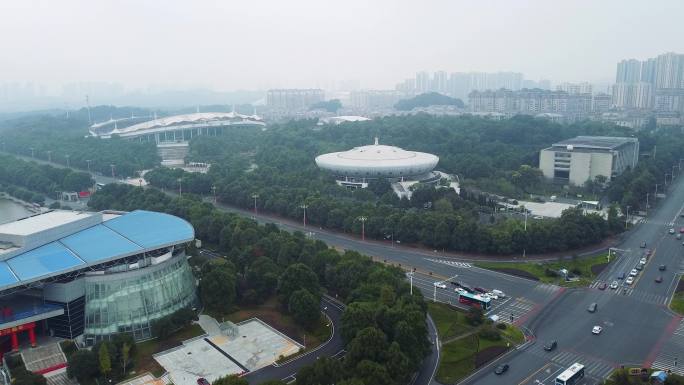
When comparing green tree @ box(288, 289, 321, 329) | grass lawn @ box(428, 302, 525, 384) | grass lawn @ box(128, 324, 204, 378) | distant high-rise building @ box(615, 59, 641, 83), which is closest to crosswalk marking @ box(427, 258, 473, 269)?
grass lawn @ box(428, 302, 525, 384)

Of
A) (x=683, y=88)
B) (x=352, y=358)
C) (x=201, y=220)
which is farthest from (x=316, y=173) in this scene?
(x=683, y=88)

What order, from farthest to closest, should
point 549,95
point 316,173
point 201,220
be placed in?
point 549,95 → point 316,173 → point 201,220

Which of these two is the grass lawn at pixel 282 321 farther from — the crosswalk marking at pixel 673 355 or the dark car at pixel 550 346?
the crosswalk marking at pixel 673 355

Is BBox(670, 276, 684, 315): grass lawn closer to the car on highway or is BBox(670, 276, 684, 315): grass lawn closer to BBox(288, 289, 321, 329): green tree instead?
the car on highway

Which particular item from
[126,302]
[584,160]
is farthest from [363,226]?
[584,160]

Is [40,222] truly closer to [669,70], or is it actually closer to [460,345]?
[460,345]

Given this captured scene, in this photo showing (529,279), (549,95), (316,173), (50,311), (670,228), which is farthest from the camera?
(549,95)

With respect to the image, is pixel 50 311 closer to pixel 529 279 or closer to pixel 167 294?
pixel 167 294
